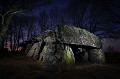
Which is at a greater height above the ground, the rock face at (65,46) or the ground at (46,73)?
the rock face at (65,46)

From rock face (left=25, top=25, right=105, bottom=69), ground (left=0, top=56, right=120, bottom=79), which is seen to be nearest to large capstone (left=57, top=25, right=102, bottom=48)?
rock face (left=25, top=25, right=105, bottom=69)

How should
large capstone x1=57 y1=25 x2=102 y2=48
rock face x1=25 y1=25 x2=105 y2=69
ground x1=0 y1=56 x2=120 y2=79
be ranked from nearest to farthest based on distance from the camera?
ground x1=0 y1=56 x2=120 y2=79
rock face x1=25 y1=25 x2=105 y2=69
large capstone x1=57 y1=25 x2=102 y2=48

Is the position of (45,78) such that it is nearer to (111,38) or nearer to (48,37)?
(48,37)

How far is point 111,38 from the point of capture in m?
21.8

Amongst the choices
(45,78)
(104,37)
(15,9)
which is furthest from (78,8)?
(45,78)

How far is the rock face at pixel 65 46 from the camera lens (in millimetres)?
9578

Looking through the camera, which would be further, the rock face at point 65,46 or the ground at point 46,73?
the rock face at point 65,46

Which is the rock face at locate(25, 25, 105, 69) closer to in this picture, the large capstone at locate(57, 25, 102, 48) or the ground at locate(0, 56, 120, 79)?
the large capstone at locate(57, 25, 102, 48)

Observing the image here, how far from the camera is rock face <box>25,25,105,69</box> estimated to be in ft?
31.4

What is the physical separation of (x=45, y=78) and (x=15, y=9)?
11.7 metres


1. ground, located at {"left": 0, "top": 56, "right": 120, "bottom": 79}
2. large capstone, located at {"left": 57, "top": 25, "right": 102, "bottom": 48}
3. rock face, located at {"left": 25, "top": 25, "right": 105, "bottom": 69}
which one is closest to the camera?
ground, located at {"left": 0, "top": 56, "right": 120, "bottom": 79}

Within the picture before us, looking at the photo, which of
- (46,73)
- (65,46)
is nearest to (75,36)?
(65,46)

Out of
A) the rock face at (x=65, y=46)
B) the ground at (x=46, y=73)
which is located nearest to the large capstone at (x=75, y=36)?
the rock face at (x=65, y=46)

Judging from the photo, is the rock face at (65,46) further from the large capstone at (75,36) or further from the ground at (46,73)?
the ground at (46,73)
